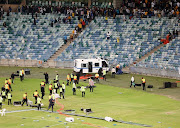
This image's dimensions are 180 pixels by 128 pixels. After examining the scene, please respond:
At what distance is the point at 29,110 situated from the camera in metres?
35.8

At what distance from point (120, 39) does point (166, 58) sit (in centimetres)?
1000

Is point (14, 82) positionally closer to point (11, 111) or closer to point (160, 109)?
point (11, 111)

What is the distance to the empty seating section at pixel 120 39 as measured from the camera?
60.0m

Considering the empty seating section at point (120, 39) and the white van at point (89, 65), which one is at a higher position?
the empty seating section at point (120, 39)

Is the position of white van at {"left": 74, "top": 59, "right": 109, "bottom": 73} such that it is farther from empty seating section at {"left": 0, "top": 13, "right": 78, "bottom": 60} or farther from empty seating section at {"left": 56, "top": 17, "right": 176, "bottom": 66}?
empty seating section at {"left": 0, "top": 13, "right": 78, "bottom": 60}

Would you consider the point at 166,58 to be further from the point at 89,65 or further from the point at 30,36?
the point at 30,36

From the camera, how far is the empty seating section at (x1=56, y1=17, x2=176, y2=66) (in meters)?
60.0

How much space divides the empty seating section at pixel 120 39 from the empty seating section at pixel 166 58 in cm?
229

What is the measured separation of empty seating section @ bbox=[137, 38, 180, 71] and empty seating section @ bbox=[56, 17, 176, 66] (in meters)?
2.29

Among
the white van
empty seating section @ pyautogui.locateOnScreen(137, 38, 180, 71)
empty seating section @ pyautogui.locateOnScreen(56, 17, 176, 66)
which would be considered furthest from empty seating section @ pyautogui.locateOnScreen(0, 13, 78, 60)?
empty seating section @ pyautogui.locateOnScreen(137, 38, 180, 71)

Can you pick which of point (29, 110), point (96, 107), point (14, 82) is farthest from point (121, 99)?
point (14, 82)

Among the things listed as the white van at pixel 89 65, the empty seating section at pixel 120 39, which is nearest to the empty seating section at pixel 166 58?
the empty seating section at pixel 120 39

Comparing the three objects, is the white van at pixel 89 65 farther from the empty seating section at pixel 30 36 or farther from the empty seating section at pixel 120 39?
the empty seating section at pixel 30 36

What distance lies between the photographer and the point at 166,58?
55.4 metres
